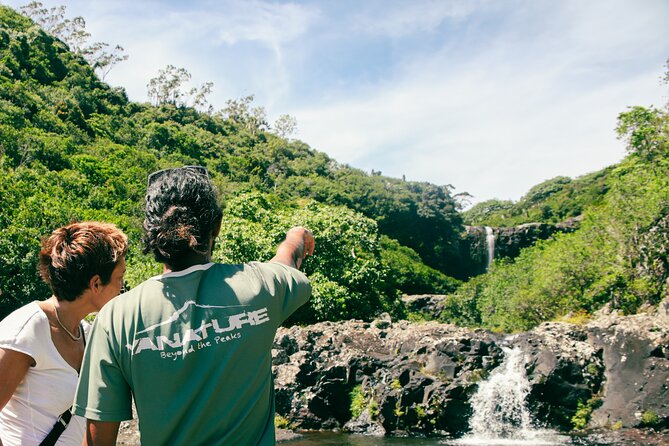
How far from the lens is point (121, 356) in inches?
68.4

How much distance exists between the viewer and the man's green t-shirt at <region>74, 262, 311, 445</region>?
1.73 metres

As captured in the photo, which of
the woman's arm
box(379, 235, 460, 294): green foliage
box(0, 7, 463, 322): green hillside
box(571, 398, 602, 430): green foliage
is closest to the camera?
the woman's arm

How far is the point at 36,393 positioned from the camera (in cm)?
240

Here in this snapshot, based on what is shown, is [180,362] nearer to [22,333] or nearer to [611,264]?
[22,333]

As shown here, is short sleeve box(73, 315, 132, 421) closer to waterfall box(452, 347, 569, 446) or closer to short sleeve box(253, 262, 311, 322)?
short sleeve box(253, 262, 311, 322)

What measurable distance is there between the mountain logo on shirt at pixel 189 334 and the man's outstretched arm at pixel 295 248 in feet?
1.05

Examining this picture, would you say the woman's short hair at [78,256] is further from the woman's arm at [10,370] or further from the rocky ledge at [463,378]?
the rocky ledge at [463,378]

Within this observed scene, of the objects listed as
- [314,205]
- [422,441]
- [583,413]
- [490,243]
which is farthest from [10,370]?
[490,243]

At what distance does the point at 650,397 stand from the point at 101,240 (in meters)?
14.2

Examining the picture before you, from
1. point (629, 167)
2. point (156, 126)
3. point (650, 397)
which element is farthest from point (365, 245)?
point (156, 126)

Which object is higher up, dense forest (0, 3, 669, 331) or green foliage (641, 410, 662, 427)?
dense forest (0, 3, 669, 331)

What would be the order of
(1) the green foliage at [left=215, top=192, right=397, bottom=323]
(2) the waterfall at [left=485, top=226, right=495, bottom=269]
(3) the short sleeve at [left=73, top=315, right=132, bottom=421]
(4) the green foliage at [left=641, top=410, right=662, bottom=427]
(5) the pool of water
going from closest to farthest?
(3) the short sleeve at [left=73, top=315, right=132, bottom=421] < (5) the pool of water < (4) the green foliage at [left=641, top=410, right=662, bottom=427] < (1) the green foliage at [left=215, top=192, right=397, bottom=323] < (2) the waterfall at [left=485, top=226, right=495, bottom=269]

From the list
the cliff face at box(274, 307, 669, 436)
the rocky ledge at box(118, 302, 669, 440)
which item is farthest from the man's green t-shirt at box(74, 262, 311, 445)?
the cliff face at box(274, 307, 669, 436)

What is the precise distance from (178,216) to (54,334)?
1056 mm
